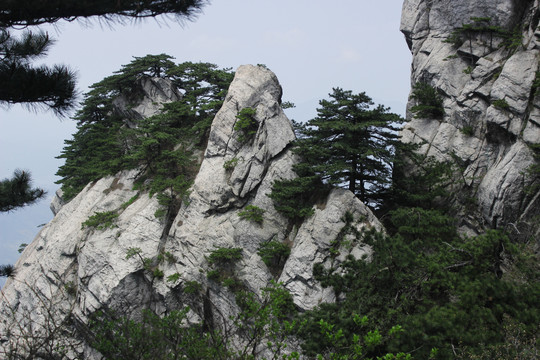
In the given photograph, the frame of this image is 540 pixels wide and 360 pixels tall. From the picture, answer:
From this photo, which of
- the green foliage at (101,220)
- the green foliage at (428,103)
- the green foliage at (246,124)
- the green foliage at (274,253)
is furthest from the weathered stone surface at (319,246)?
the green foliage at (101,220)

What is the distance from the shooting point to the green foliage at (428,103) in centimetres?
1930

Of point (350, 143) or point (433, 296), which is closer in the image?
point (433, 296)

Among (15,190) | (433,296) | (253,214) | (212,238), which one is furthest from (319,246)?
(15,190)

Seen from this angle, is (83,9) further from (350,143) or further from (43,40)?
(350,143)

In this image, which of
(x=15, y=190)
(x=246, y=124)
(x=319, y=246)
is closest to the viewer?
(x=15, y=190)

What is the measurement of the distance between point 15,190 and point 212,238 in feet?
31.5

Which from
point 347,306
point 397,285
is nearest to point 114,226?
point 347,306

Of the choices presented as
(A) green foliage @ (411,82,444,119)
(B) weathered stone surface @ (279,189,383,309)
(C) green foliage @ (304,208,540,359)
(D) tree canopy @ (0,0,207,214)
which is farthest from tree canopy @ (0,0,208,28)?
(A) green foliage @ (411,82,444,119)

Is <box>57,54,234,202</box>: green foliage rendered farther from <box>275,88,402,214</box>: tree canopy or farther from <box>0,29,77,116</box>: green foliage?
<box>0,29,77,116</box>: green foliage

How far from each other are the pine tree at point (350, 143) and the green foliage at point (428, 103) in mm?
4663

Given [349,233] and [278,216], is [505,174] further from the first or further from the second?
[278,216]

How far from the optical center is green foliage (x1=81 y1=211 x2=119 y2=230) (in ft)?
63.4

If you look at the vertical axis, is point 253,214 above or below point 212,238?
above

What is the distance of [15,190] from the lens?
30.0 ft
